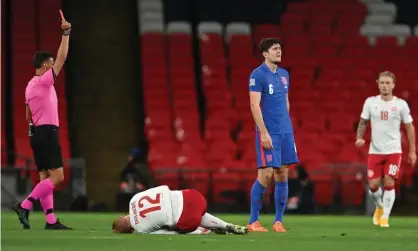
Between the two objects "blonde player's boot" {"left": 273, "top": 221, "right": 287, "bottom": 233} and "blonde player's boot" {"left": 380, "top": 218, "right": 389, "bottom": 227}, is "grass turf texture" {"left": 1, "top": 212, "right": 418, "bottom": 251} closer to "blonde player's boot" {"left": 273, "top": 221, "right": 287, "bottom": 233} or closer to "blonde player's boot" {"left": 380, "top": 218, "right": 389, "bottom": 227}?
"blonde player's boot" {"left": 273, "top": 221, "right": 287, "bottom": 233}

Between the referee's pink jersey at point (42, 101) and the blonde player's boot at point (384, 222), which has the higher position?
the referee's pink jersey at point (42, 101)

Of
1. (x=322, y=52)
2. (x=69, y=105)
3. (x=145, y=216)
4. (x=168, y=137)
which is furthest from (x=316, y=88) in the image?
(x=145, y=216)

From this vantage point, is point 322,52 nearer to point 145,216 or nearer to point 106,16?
point 106,16

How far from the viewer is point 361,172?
65.2 feet

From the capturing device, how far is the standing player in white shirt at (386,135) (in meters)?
13.2

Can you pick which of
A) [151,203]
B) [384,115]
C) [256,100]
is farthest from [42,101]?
[384,115]

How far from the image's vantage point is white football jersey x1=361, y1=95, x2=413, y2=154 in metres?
13.3

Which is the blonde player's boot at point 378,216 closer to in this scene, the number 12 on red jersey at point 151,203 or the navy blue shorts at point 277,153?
the navy blue shorts at point 277,153

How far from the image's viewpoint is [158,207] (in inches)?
380

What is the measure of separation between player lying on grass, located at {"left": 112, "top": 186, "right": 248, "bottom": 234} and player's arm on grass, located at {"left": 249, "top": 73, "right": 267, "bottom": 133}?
1.50 metres

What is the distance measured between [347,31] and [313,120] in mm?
3254

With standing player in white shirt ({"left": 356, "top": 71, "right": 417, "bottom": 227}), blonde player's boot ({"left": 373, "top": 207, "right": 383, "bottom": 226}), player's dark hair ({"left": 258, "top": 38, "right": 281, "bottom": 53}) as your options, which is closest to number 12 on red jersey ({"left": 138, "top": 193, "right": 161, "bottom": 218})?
player's dark hair ({"left": 258, "top": 38, "right": 281, "bottom": 53})

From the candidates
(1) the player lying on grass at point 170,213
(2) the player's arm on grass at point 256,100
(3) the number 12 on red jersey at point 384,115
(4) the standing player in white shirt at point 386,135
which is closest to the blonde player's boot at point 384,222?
(4) the standing player in white shirt at point 386,135

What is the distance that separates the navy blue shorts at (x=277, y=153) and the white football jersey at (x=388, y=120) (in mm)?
2134
